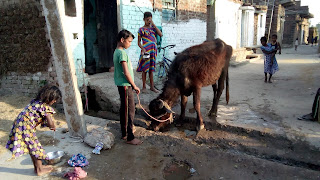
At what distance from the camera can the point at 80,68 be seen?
6145 millimetres

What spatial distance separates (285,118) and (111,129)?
11.5 ft

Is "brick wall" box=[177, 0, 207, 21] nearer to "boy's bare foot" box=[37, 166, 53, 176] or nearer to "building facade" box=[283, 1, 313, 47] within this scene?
"boy's bare foot" box=[37, 166, 53, 176]

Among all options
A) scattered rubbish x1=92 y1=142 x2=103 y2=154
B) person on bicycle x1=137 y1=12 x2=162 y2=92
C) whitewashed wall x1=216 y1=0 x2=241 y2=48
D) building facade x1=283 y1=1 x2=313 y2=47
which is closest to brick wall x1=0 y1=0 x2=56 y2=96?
person on bicycle x1=137 y1=12 x2=162 y2=92

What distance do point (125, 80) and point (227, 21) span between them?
13637 millimetres

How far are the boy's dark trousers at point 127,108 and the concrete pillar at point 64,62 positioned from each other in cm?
70

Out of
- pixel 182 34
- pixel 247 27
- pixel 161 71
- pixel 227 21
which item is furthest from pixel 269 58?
pixel 247 27

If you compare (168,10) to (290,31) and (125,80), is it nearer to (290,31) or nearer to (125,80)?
(125,80)

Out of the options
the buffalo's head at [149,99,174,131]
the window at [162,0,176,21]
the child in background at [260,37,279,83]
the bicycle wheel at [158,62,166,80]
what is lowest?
the buffalo's head at [149,99,174,131]

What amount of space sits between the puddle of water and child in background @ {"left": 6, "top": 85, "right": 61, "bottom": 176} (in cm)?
162

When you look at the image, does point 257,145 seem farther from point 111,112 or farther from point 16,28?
point 16,28

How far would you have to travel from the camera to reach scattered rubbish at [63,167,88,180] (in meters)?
2.87

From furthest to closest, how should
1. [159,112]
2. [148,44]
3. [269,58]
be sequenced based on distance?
1. [269,58]
2. [148,44]
3. [159,112]

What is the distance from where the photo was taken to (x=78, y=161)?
318 cm

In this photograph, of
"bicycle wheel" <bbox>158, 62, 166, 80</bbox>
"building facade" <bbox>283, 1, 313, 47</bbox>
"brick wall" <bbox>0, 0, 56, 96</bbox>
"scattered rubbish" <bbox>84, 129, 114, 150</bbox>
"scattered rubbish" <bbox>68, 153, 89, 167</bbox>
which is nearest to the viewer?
"scattered rubbish" <bbox>68, 153, 89, 167</bbox>
